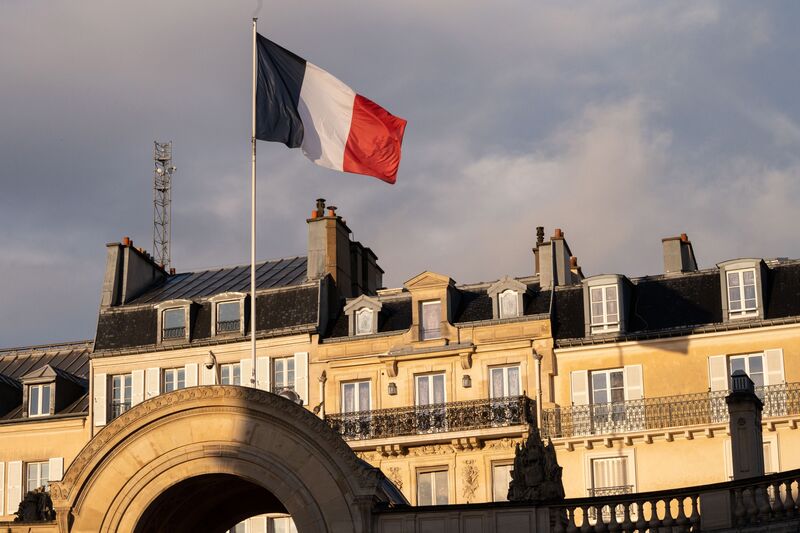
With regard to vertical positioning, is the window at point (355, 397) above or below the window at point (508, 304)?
below

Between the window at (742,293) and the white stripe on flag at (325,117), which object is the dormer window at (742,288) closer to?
the window at (742,293)

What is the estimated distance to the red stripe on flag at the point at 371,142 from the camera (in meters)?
37.9

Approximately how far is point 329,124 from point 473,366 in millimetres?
14845

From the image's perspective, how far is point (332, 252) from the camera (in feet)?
182

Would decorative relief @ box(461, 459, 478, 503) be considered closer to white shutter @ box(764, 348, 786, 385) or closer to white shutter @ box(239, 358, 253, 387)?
white shutter @ box(239, 358, 253, 387)

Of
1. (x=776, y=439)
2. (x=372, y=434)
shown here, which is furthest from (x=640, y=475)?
(x=372, y=434)

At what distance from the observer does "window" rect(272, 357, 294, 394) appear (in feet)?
173

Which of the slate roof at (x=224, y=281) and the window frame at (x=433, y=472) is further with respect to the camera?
the slate roof at (x=224, y=281)

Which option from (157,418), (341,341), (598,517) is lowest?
(598,517)

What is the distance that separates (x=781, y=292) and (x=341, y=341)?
13.1m

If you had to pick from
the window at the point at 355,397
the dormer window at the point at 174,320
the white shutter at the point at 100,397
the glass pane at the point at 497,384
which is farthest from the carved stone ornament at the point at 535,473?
the white shutter at the point at 100,397

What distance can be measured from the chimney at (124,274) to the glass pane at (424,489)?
498 inches

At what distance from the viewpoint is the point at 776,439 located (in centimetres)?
4762

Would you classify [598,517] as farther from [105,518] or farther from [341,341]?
[341,341]
